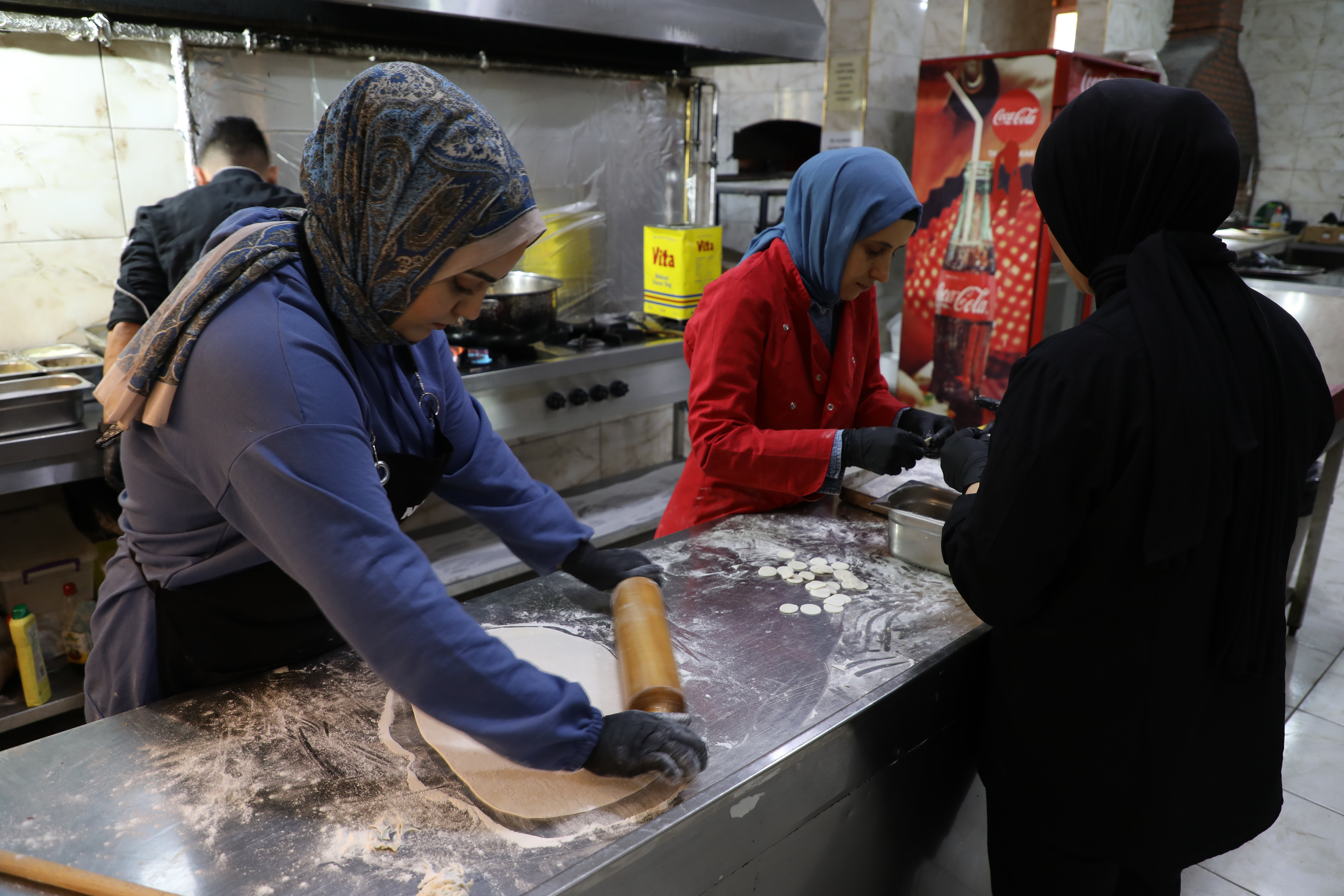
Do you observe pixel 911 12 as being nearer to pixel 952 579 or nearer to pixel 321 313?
pixel 952 579

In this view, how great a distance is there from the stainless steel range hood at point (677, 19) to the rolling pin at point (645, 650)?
1.67 meters

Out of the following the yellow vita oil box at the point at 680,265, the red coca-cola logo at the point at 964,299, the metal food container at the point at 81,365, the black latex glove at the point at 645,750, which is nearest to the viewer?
the black latex glove at the point at 645,750

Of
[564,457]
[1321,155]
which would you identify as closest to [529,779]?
[564,457]

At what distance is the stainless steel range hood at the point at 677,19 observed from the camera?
228cm

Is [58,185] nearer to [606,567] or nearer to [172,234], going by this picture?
[172,234]

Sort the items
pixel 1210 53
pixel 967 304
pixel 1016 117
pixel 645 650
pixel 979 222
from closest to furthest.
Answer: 1. pixel 645 650
2. pixel 1016 117
3. pixel 979 222
4. pixel 967 304
5. pixel 1210 53

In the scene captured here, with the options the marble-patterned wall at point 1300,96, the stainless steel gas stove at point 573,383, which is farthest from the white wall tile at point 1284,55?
the stainless steel gas stove at point 573,383

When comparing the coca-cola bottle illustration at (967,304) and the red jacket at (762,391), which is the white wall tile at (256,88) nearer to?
the red jacket at (762,391)

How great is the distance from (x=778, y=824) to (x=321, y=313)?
82 cm

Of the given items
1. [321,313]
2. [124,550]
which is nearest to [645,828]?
[321,313]

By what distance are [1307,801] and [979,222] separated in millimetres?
2332

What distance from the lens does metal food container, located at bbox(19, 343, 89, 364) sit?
2270 mm

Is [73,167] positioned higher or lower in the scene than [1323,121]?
lower

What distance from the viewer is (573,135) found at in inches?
132
